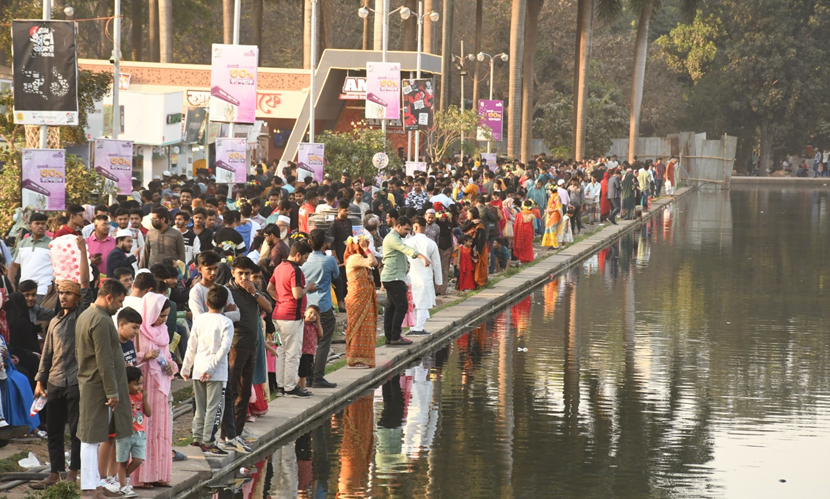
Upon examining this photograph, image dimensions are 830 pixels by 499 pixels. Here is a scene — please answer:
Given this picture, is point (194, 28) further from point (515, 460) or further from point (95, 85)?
point (515, 460)

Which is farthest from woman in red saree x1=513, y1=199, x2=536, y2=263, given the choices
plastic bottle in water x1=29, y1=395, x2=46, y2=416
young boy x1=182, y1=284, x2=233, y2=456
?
plastic bottle in water x1=29, y1=395, x2=46, y2=416

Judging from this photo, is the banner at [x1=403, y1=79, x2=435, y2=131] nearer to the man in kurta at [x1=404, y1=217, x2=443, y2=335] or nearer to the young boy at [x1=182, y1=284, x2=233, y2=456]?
the man in kurta at [x1=404, y1=217, x2=443, y2=335]

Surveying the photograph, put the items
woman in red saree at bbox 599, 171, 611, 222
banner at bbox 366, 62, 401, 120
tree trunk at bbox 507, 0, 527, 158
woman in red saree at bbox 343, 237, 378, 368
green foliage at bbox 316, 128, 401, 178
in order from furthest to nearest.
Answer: tree trunk at bbox 507, 0, 527, 158 < woman in red saree at bbox 599, 171, 611, 222 < banner at bbox 366, 62, 401, 120 < green foliage at bbox 316, 128, 401, 178 < woman in red saree at bbox 343, 237, 378, 368

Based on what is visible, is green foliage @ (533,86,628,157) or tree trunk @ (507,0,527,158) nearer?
tree trunk @ (507,0,527,158)

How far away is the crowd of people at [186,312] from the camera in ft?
28.5

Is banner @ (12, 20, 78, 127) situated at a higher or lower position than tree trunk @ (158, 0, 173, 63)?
lower

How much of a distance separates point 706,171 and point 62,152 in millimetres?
55964

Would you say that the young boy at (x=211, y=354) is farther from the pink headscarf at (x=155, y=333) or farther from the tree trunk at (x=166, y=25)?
the tree trunk at (x=166, y=25)

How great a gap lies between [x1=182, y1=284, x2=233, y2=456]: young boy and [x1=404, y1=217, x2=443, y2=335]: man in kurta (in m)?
6.74

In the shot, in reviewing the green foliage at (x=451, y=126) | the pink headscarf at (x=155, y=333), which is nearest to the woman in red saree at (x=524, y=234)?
the pink headscarf at (x=155, y=333)

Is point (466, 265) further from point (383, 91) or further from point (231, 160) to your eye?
point (383, 91)

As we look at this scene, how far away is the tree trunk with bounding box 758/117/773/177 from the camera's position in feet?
273

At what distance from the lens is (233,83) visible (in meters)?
23.5

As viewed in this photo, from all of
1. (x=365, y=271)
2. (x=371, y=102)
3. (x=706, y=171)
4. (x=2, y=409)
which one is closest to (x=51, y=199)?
(x=365, y=271)
